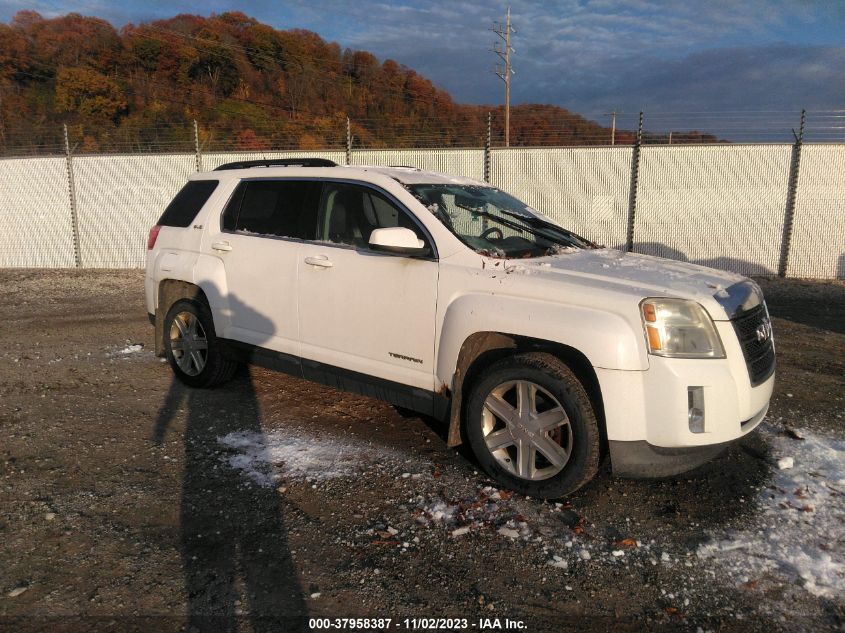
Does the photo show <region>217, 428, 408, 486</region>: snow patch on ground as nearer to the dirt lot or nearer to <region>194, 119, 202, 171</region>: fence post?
the dirt lot

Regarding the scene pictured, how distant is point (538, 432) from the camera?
3.69 metres

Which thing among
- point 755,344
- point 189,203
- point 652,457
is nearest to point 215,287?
point 189,203

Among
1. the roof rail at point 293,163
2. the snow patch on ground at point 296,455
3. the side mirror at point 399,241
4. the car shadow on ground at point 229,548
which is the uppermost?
the roof rail at point 293,163

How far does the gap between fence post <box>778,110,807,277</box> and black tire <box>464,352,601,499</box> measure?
10219mm

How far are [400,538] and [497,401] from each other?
96 cm

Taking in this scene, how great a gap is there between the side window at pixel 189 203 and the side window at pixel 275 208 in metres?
0.38

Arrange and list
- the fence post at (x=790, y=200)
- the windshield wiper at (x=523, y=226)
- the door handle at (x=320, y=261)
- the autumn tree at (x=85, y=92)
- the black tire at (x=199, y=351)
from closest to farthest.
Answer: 1. the door handle at (x=320, y=261)
2. the windshield wiper at (x=523, y=226)
3. the black tire at (x=199, y=351)
4. the fence post at (x=790, y=200)
5. the autumn tree at (x=85, y=92)

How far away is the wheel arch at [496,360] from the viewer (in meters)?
3.54

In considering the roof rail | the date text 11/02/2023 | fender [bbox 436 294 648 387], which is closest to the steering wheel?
fender [bbox 436 294 648 387]

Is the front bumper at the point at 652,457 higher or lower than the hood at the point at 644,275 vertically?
lower

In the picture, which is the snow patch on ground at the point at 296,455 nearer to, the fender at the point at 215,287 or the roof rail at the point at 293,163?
the fender at the point at 215,287

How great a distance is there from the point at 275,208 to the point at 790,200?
1037 cm

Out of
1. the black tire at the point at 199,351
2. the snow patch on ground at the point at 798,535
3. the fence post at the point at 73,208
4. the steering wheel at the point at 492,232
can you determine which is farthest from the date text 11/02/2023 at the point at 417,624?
the fence post at the point at 73,208

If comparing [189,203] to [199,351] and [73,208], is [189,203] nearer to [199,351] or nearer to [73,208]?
[199,351]
